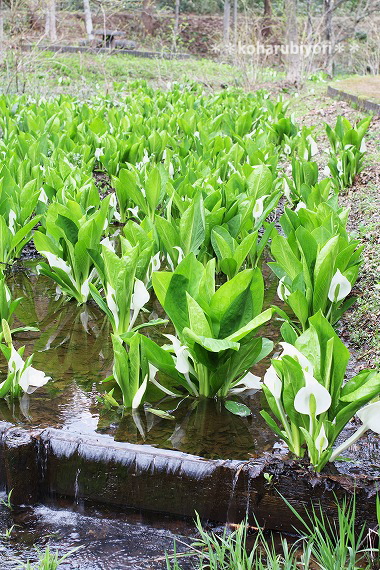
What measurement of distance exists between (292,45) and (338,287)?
45.5ft

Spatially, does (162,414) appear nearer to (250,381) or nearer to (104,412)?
(104,412)

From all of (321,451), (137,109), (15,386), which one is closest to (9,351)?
(15,386)

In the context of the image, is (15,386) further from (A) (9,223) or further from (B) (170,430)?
(A) (9,223)

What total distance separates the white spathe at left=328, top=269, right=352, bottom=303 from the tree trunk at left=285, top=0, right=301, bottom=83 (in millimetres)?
13111

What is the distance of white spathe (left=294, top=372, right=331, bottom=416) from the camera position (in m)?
1.90

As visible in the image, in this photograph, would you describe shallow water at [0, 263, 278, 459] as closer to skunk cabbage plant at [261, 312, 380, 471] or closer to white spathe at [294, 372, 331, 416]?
skunk cabbage plant at [261, 312, 380, 471]

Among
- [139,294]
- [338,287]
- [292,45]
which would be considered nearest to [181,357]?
[139,294]

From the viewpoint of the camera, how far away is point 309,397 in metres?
1.93

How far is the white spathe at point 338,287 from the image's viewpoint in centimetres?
285

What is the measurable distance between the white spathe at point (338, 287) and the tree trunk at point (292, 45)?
13111 millimetres

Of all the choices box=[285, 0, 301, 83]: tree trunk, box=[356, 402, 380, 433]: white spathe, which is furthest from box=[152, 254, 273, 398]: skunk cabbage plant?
box=[285, 0, 301, 83]: tree trunk

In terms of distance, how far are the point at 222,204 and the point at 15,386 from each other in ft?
6.21

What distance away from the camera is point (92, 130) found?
7.11 meters

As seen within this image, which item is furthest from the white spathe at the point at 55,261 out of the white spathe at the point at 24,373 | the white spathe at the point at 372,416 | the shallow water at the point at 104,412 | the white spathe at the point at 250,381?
the white spathe at the point at 372,416
